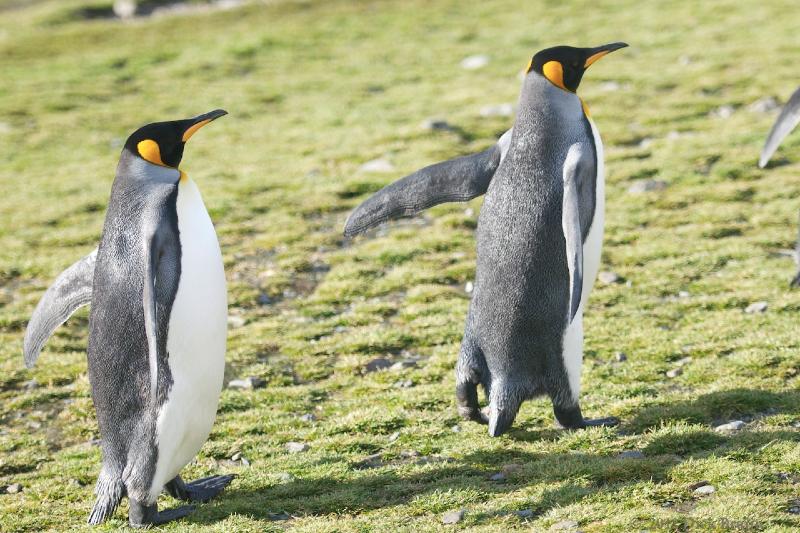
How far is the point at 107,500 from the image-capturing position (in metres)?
4.30

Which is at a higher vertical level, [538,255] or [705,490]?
[538,255]

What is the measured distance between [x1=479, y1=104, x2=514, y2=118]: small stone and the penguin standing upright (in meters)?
7.70

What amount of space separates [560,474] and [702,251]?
Result: 3.85 m

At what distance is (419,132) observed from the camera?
12.0m

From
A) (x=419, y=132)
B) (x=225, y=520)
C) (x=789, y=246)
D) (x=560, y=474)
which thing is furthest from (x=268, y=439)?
(x=419, y=132)

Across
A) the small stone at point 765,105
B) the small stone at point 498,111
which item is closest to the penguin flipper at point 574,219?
the small stone at point 765,105

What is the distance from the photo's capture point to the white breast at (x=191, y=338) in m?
4.29

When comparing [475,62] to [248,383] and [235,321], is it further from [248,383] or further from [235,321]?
[248,383]

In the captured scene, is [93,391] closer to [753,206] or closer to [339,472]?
[339,472]

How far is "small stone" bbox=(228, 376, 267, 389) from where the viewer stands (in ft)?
20.0

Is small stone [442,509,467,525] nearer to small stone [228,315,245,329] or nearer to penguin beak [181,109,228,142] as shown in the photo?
penguin beak [181,109,228,142]

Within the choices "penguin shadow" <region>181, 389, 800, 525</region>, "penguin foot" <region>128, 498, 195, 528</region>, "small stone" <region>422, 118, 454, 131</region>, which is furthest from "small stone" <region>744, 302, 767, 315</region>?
"small stone" <region>422, 118, 454, 131</region>

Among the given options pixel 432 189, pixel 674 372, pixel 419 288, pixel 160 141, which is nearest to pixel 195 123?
pixel 160 141

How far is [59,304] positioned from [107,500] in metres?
1.08
